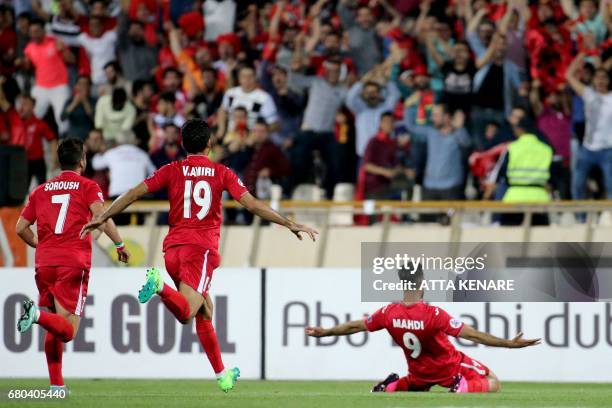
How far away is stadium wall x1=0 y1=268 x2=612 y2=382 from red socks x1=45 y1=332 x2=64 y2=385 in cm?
459

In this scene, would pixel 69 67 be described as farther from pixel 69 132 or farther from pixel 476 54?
pixel 476 54

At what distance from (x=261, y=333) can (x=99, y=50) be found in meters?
6.36

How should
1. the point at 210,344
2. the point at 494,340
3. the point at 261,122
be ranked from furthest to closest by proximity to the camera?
the point at 261,122, the point at 494,340, the point at 210,344

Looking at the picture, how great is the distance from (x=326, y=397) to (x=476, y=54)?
28.7 ft

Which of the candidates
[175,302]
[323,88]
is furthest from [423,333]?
[323,88]

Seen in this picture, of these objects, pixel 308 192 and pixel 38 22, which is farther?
pixel 38 22

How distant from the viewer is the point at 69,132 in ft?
65.9

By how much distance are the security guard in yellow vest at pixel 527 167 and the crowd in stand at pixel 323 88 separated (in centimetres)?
32

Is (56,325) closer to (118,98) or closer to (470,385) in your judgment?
(470,385)

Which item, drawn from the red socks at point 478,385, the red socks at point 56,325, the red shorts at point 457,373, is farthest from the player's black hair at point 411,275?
the red socks at point 56,325

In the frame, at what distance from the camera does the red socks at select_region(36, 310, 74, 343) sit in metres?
11.2

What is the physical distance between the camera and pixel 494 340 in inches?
484

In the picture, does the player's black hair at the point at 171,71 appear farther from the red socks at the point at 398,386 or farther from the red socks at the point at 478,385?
the red socks at the point at 478,385

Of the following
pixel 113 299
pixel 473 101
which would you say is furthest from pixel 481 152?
pixel 113 299
